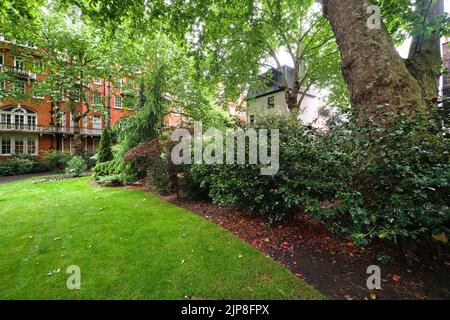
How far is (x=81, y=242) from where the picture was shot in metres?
3.76

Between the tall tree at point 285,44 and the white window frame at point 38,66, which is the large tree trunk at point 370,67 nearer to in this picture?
the tall tree at point 285,44

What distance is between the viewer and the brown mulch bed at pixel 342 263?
2285 millimetres

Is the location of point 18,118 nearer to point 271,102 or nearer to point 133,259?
point 271,102

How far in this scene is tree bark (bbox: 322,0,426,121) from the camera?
3100mm

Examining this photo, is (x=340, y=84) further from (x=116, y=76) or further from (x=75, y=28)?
(x=75, y=28)

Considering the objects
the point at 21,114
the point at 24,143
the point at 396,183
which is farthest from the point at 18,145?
the point at 396,183

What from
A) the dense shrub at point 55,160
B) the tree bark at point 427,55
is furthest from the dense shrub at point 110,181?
the dense shrub at point 55,160

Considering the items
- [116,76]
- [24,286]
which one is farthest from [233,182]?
[116,76]

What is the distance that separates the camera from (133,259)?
316cm

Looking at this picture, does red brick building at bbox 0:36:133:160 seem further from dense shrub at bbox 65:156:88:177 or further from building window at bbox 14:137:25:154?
dense shrub at bbox 65:156:88:177

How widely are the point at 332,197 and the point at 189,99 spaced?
13.0 meters

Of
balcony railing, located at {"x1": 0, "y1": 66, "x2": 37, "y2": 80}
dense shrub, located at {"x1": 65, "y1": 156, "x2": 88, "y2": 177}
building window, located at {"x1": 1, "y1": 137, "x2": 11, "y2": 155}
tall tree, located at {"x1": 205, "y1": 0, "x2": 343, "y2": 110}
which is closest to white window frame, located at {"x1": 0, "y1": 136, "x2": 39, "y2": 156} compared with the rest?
building window, located at {"x1": 1, "y1": 137, "x2": 11, "y2": 155}

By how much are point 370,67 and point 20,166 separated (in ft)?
75.6

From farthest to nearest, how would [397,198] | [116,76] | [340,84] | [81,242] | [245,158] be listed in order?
1. [116,76]
2. [340,84]
3. [245,158]
4. [81,242]
5. [397,198]
